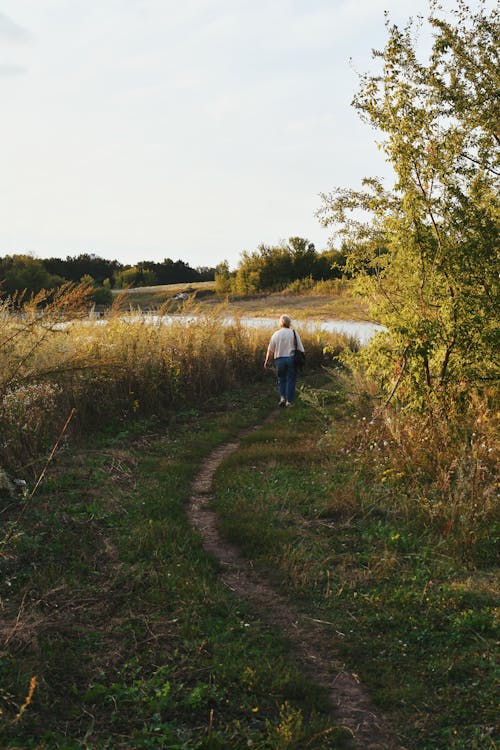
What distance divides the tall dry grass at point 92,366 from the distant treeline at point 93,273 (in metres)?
7.98

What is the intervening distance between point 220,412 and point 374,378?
11.2 ft

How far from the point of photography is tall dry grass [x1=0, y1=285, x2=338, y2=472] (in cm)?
912

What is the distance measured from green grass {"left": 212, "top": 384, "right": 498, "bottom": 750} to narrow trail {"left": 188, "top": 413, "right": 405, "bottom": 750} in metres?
0.10

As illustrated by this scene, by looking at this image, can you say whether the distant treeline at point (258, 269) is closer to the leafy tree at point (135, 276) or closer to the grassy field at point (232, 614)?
the leafy tree at point (135, 276)

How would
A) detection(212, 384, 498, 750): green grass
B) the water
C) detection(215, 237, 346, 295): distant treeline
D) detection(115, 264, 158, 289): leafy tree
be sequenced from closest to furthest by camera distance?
detection(212, 384, 498, 750): green grass → the water → detection(215, 237, 346, 295): distant treeline → detection(115, 264, 158, 289): leafy tree

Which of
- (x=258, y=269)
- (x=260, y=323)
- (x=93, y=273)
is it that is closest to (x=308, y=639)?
(x=260, y=323)

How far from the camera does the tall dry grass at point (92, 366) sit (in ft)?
29.9

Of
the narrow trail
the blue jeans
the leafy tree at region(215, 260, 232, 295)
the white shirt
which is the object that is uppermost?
the leafy tree at region(215, 260, 232, 295)

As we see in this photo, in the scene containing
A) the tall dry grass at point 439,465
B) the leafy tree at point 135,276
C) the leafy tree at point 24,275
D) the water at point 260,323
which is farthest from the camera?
the leafy tree at point 135,276

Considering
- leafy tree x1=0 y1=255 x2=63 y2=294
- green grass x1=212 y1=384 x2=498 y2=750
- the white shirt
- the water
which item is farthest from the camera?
leafy tree x1=0 y1=255 x2=63 y2=294

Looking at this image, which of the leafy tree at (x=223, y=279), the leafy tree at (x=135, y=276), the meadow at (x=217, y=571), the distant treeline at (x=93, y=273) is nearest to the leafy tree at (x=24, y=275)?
the distant treeline at (x=93, y=273)

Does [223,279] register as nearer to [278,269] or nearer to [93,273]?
[278,269]

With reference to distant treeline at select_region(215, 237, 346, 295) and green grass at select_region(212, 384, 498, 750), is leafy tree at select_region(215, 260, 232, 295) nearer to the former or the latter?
distant treeline at select_region(215, 237, 346, 295)

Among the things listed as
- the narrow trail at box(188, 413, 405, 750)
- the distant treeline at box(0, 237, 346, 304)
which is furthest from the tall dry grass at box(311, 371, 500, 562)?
the distant treeline at box(0, 237, 346, 304)
